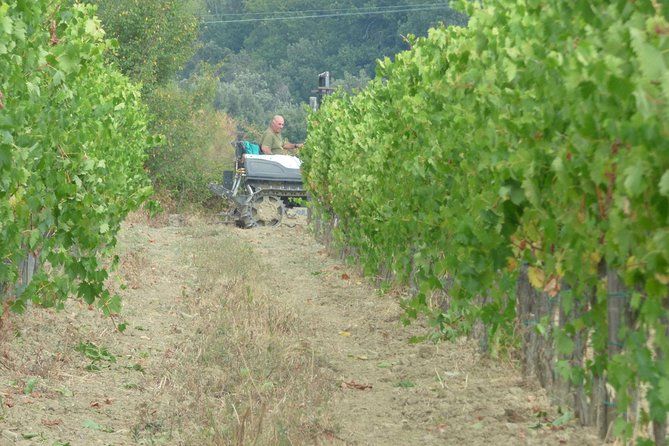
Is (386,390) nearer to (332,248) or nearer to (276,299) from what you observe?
(276,299)

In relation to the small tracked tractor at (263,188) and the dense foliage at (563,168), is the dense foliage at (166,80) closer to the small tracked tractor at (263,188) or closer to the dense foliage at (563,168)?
the small tracked tractor at (263,188)

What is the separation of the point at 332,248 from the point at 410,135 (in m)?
→ 8.10

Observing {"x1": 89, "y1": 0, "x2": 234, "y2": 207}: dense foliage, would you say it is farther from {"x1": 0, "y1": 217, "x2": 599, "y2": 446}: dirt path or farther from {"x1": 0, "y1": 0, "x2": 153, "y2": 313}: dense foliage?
{"x1": 0, "y1": 0, "x2": 153, "y2": 313}: dense foliage

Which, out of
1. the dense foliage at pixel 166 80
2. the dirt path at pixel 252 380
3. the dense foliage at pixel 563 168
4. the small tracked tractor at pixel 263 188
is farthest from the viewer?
the dense foliage at pixel 166 80

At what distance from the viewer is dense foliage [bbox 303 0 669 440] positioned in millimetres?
3646

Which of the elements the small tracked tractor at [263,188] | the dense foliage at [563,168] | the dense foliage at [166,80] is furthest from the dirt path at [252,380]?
the dense foliage at [166,80]

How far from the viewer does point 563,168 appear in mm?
4320

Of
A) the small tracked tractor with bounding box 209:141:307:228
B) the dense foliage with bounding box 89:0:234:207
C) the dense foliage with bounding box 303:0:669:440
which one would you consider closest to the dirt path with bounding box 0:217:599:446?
the dense foliage with bounding box 303:0:669:440

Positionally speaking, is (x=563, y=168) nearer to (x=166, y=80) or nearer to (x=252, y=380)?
(x=252, y=380)

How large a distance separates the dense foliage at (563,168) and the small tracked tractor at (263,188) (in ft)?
49.1

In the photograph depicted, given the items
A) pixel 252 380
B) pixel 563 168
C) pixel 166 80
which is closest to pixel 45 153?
pixel 252 380

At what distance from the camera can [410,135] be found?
9773 millimetres

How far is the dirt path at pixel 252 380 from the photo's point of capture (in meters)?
6.14

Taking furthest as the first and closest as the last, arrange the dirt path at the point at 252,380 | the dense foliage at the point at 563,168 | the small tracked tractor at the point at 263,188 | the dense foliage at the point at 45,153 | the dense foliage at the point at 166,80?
the dense foliage at the point at 166,80, the small tracked tractor at the point at 263,188, the dirt path at the point at 252,380, the dense foliage at the point at 45,153, the dense foliage at the point at 563,168
